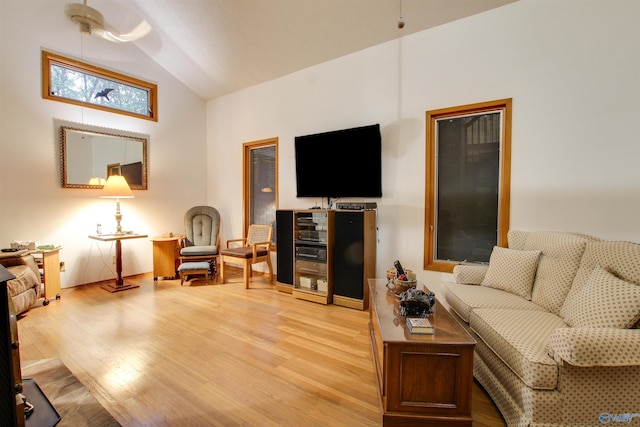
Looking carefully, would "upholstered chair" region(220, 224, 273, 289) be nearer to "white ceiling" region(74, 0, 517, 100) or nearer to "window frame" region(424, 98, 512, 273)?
"window frame" region(424, 98, 512, 273)

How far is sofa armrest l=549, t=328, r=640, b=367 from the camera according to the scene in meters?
1.36

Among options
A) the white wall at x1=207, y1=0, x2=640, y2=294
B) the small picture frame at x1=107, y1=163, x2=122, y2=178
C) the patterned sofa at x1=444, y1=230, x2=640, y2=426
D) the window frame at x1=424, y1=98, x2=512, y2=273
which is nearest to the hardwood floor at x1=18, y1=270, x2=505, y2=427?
the patterned sofa at x1=444, y1=230, x2=640, y2=426

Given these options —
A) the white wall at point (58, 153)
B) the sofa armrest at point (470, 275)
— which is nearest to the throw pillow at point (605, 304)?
the sofa armrest at point (470, 275)

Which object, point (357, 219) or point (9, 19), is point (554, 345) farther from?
point (9, 19)

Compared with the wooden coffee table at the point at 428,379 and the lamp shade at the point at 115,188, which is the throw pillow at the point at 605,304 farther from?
the lamp shade at the point at 115,188

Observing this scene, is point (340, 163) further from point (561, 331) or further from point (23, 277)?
point (23, 277)

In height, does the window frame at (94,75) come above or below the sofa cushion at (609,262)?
above

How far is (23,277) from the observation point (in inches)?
123

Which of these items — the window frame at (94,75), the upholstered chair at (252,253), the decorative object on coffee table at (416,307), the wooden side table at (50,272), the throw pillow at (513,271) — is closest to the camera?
the decorative object on coffee table at (416,307)

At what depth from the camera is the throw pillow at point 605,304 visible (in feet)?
5.12

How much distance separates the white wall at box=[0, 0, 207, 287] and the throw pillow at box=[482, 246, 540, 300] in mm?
5012

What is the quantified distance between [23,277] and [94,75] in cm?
297

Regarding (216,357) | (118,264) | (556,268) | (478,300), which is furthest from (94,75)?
(556,268)

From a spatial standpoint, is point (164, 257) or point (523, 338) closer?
point (523, 338)
